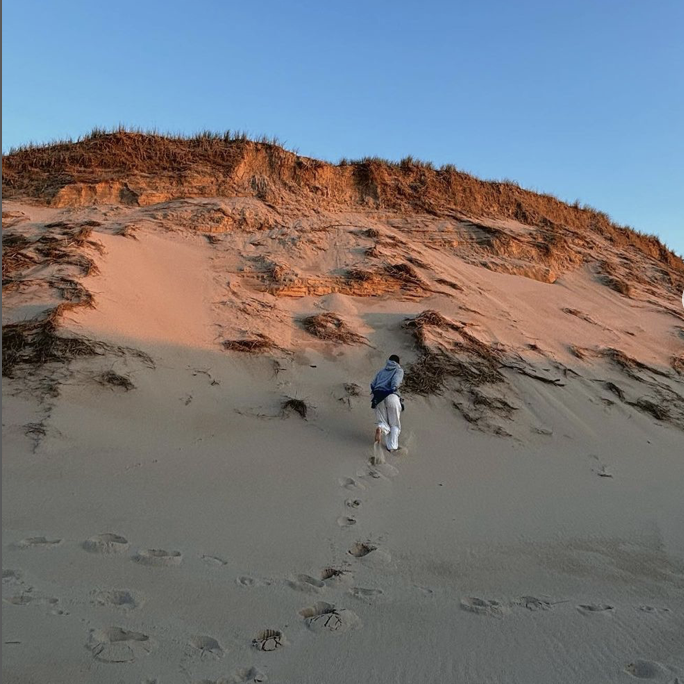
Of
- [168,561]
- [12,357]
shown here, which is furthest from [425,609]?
[12,357]

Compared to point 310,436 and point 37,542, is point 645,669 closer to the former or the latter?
point 37,542

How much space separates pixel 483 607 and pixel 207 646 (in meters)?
1.49

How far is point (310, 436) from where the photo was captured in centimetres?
A: 555

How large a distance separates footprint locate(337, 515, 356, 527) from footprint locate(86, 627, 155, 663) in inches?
69.1

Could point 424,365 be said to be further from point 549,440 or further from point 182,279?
point 182,279

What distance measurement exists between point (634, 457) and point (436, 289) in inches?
164

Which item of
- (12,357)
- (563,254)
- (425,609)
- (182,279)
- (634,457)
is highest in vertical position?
(563,254)

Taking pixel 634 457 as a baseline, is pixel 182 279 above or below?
above

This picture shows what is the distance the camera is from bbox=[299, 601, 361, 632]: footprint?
9.10 feet

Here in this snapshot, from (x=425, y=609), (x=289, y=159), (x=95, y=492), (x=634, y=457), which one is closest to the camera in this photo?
(x=425, y=609)

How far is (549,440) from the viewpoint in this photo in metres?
6.13

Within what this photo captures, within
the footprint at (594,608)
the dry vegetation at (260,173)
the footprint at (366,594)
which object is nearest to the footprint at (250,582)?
the footprint at (366,594)

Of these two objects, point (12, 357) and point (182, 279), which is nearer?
point (12, 357)

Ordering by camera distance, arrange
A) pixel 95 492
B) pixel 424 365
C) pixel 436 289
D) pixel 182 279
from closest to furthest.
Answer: pixel 95 492, pixel 424 365, pixel 182 279, pixel 436 289
